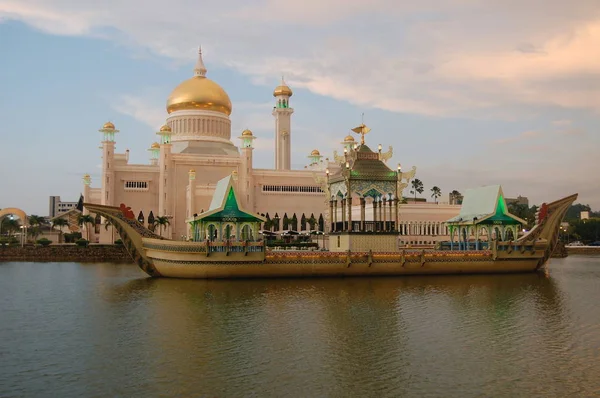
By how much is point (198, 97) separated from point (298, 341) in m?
58.4

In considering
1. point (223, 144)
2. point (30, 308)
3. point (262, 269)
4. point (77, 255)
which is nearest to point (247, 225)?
point (262, 269)

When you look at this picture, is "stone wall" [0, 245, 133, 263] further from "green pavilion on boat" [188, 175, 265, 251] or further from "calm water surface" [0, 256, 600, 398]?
"calm water surface" [0, 256, 600, 398]

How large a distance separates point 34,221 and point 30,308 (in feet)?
168

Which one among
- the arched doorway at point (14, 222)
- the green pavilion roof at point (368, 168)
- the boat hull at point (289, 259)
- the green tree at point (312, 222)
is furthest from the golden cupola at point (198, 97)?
the boat hull at point (289, 259)

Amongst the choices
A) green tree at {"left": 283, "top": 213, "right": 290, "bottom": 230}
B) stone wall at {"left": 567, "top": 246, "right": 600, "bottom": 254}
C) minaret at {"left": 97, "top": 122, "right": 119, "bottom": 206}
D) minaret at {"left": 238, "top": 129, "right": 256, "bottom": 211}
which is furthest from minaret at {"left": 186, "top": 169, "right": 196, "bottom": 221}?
stone wall at {"left": 567, "top": 246, "right": 600, "bottom": 254}

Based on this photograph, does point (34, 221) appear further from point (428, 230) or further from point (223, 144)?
point (428, 230)

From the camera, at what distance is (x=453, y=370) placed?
13727 mm

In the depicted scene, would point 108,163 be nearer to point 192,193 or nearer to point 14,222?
point 192,193

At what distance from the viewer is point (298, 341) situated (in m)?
16.5

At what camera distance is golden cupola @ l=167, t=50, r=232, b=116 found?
71.6 metres

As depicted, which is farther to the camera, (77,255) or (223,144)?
(223,144)

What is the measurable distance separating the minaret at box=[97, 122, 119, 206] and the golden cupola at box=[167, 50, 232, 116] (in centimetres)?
898

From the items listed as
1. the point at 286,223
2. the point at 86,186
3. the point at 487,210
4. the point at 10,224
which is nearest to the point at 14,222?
the point at 10,224

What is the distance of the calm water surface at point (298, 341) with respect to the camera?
12.6 m
